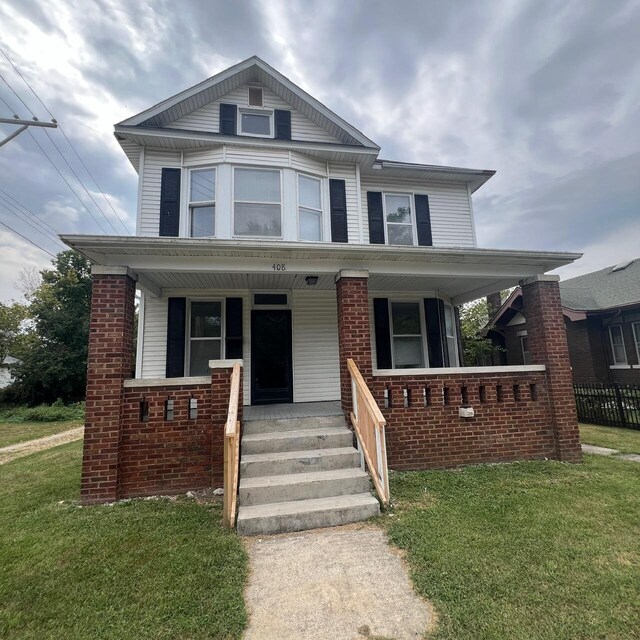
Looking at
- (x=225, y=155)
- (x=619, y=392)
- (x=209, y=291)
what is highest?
(x=225, y=155)

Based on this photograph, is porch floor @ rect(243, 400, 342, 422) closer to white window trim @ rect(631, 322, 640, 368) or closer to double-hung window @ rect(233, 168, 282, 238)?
double-hung window @ rect(233, 168, 282, 238)

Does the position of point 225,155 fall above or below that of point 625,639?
above

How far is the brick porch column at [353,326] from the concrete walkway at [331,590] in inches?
85.9

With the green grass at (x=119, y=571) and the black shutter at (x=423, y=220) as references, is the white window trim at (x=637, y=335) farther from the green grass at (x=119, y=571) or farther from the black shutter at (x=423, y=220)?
the green grass at (x=119, y=571)

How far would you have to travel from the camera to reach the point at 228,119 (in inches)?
292

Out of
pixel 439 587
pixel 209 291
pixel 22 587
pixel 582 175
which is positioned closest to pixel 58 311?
pixel 209 291

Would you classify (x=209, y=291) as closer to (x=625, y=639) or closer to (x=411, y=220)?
(x=411, y=220)

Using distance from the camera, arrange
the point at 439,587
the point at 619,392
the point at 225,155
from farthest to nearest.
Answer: the point at 619,392
the point at 225,155
the point at 439,587

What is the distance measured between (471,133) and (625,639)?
59.5 ft

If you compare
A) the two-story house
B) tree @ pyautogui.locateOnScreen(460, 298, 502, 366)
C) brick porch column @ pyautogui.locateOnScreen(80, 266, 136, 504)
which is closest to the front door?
the two-story house

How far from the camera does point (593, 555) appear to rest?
2977mm

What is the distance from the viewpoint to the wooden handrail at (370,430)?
4018 mm

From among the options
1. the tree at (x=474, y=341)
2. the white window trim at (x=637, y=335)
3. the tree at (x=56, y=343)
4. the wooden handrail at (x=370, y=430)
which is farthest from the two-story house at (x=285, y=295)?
the tree at (x=56, y=343)

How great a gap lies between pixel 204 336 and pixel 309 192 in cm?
375
